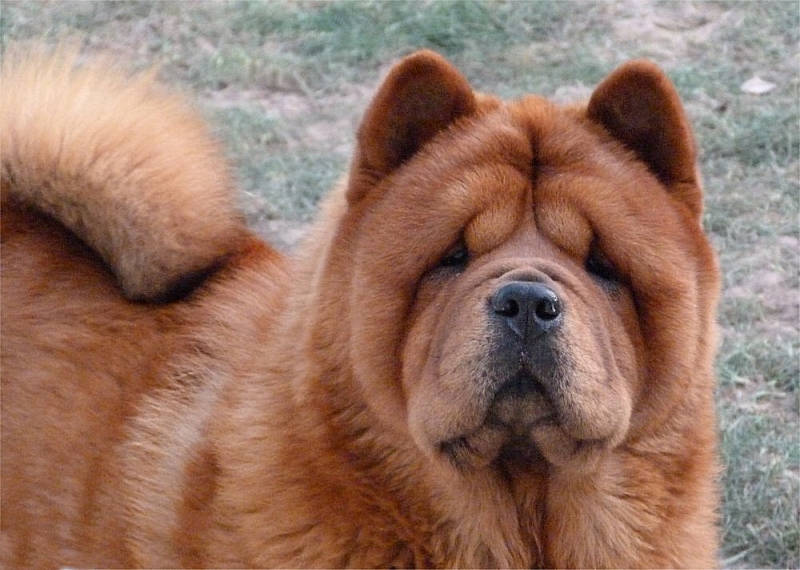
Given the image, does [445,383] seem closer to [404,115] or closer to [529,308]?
[529,308]

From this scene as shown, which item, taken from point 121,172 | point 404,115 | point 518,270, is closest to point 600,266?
point 518,270

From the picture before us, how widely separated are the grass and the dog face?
208 centimetres

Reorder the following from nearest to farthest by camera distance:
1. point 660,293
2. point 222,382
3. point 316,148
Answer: point 660,293 → point 222,382 → point 316,148

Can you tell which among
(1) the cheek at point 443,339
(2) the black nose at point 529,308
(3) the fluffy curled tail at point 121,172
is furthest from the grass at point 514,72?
(2) the black nose at point 529,308

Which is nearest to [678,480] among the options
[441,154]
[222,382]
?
[441,154]

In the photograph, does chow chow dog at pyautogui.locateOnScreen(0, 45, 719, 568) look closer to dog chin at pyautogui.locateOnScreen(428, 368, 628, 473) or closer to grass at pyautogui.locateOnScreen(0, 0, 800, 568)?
dog chin at pyautogui.locateOnScreen(428, 368, 628, 473)

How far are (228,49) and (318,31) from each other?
626 mm

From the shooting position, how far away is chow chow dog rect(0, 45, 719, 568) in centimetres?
270

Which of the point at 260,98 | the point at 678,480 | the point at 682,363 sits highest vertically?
the point at 682,363

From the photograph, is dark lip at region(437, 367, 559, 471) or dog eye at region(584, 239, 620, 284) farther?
dog eye at region(584, 239, 620, 284)

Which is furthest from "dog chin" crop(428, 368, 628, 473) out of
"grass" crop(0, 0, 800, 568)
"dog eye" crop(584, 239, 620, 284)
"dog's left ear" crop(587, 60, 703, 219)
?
"grass" crop(0, 0, 800, 568)

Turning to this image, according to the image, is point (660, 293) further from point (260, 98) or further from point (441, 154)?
point (260, 98)

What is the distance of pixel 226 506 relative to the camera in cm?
313

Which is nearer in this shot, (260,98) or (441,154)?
(441,154)
